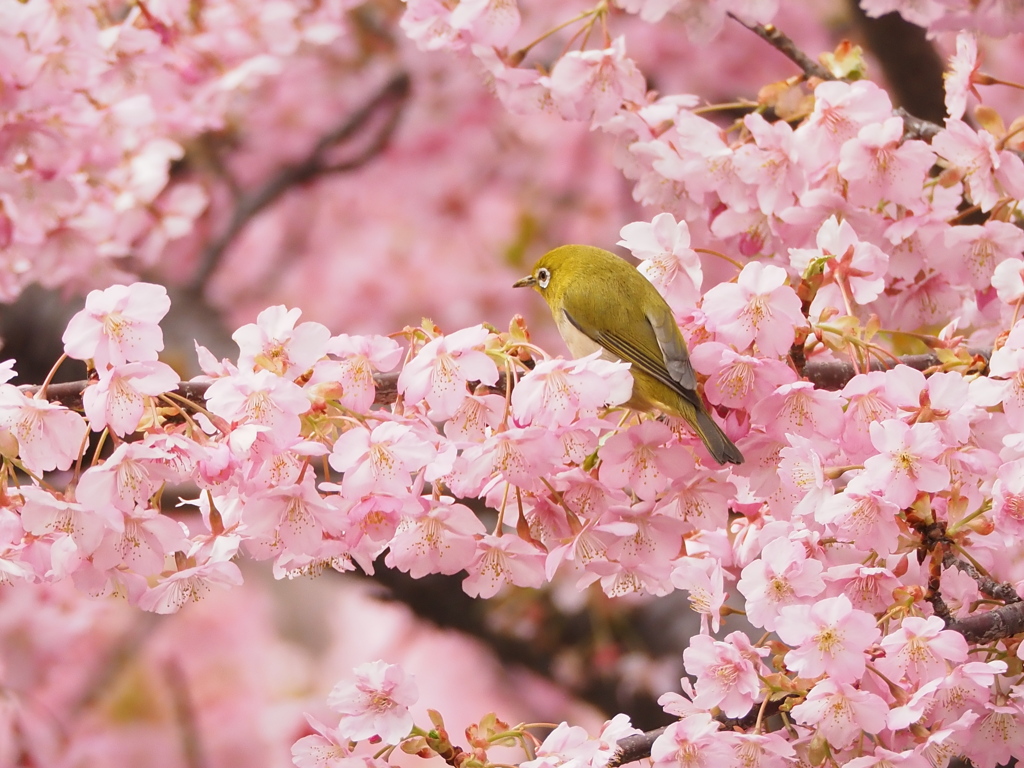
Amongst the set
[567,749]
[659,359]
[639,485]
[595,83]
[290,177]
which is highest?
[595,83]

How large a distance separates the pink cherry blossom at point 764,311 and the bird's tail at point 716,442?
0.32 feet

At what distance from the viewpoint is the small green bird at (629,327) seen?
1301 millimetres

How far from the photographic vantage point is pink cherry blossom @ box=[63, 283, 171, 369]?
1.20 meters

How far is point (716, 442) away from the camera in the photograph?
1278mm

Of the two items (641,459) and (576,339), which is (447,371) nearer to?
(641,459)

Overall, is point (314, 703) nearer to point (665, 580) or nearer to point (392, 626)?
point (392, 626)

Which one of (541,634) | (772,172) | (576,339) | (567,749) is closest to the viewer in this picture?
(567,749)

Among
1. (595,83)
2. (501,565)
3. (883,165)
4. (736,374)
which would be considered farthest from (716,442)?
(595,83)

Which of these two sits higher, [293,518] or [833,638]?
[293,518]

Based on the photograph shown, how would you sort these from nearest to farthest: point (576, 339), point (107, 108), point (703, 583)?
point (703, 583) → point (576, 339) → point (107, 108)

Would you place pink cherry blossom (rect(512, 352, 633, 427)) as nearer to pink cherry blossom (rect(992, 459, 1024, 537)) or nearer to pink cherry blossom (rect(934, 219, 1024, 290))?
pink cherry blossom (rect(992, 459, 1024, 537))

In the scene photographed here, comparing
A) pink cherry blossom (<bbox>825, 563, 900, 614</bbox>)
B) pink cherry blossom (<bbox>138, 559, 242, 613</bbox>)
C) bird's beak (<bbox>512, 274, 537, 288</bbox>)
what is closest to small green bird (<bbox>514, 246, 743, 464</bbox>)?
bird's beak (<bbox>512, 274, 537, 288</bbox>)

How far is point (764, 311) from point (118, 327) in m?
0.74

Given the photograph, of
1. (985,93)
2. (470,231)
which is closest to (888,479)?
(985,93)
